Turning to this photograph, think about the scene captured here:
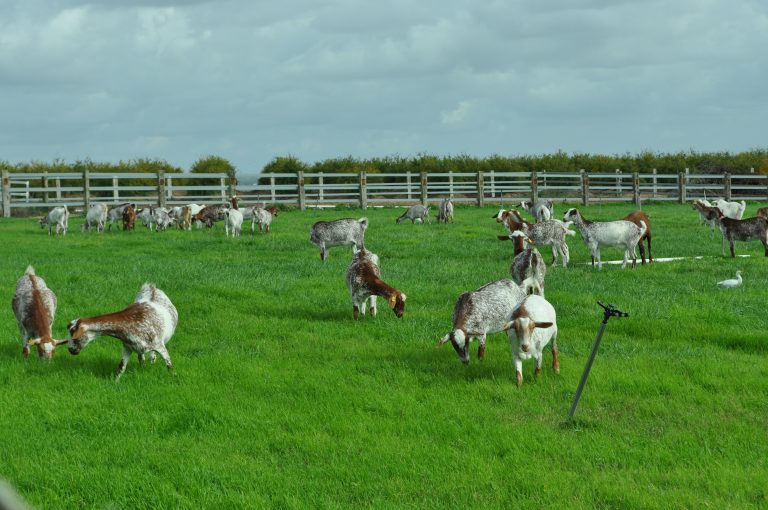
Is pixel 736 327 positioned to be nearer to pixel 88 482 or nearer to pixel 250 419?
pixel 250 419

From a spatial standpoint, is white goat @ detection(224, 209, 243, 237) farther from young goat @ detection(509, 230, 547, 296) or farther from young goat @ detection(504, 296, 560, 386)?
young goat @ detection(504, 296, 560, 386)

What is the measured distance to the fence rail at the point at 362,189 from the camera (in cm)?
4491

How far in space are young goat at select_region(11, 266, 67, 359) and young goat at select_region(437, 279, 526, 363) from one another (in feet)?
16.4

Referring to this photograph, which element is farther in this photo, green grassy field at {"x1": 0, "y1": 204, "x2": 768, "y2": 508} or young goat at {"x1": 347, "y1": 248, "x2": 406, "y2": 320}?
young goat at {"x1": 347, "y1": 248, "x2": 406, "y2": 320}

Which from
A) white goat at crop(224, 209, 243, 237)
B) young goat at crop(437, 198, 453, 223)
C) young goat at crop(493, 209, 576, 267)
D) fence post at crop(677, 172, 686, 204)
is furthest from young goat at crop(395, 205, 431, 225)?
fence post at crop(677, 172, 686, 204)

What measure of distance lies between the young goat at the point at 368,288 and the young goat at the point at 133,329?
348cm

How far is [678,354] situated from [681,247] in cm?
1385

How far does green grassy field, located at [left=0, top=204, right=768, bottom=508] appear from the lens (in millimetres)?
6762

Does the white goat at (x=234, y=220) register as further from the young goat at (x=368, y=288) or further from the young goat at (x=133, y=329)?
the young goat at (x=133, y=329)

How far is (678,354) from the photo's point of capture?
11.1 m

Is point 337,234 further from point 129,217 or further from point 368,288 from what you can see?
point 129,217

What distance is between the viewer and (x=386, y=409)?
8.82 m

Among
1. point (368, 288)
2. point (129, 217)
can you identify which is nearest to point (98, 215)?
point (129, 217)

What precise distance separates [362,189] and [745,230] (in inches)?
1098
